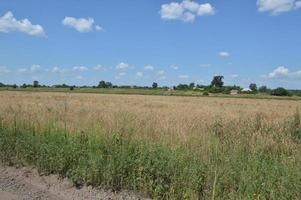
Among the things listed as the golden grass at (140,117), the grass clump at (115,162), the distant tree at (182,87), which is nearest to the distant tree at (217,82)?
the distant tree at (182,87)

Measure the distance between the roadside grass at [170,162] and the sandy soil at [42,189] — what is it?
184 mm

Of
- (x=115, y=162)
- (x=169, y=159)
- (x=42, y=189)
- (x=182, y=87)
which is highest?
(x=182, y=87)

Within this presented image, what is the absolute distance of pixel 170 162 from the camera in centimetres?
687

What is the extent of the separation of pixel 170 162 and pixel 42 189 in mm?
2292

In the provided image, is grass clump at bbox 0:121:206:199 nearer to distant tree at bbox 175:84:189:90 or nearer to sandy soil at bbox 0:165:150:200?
sandy soil at bbox 0:165:150:200

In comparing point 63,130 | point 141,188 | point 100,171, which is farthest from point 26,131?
point 141,188

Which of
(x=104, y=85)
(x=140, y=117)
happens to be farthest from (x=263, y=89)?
(x=140, y=117)

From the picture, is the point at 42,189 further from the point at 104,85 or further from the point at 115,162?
the point at 104,85

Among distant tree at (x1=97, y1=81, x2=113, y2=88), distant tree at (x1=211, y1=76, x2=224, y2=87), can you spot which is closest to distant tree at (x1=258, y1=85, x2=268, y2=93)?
distant tree at (x1=211, y1=76, x2=224, y2=87)

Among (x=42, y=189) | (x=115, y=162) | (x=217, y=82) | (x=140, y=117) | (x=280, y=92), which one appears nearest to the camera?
(x=42, y=189)

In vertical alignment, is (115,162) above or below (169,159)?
below

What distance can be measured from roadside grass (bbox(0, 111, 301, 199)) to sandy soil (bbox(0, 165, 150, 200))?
0.18 meters

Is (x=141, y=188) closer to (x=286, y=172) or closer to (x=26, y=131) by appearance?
(x=286, y=172)

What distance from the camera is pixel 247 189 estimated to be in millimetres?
5953
